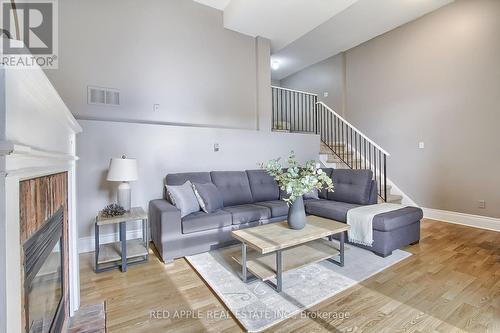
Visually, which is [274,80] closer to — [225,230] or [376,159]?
[376,159]

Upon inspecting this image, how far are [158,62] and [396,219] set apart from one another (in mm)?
3965

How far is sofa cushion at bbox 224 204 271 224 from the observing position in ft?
10.1

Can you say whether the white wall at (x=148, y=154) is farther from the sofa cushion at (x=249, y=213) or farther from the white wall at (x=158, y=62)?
the sofa cushion at (x=249, y=213)

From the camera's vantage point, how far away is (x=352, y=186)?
3607 millimetres

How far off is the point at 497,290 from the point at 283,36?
4681 millimetres

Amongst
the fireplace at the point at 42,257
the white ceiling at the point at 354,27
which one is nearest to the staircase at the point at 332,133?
the white ceiling at the point at 354,27

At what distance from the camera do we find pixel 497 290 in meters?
2.04

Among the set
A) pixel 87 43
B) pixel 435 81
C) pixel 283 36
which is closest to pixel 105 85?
pixel 87 43

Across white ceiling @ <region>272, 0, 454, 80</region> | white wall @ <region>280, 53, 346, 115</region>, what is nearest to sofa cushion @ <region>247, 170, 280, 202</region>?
white wall @ <region>280, 53, 346, 115</region>

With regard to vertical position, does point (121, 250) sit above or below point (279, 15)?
below

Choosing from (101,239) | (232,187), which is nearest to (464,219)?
(232,187)

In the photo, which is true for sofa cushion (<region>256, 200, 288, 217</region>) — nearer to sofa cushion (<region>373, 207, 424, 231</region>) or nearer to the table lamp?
sofa cushion (<region>373, 207, 424, 231</region>)

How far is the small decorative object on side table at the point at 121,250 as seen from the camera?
2.44 m

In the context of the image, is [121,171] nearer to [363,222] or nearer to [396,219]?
[363,222]
